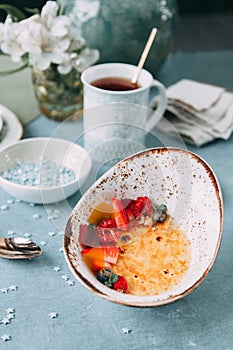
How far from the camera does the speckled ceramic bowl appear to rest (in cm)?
75

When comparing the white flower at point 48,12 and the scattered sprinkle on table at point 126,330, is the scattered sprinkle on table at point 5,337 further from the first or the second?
the white flower at point 48,12

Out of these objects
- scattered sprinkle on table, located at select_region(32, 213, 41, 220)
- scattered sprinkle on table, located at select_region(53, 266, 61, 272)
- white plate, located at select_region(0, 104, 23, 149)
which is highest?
white plate, located at select_region(0, 104, 23, 149)

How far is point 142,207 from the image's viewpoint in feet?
2.85

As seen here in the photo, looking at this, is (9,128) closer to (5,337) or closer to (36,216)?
(36,216)

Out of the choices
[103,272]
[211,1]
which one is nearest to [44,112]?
[103,272]

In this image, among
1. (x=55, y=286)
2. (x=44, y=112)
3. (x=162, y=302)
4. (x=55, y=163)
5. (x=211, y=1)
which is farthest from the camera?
(x=211, y=1)

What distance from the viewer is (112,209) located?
858 mm

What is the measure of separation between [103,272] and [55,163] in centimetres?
33

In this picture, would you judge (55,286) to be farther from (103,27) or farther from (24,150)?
(103,27)

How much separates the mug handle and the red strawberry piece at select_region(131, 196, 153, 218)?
9.6 inches

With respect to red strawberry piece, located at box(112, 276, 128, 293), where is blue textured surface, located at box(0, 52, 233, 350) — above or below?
below

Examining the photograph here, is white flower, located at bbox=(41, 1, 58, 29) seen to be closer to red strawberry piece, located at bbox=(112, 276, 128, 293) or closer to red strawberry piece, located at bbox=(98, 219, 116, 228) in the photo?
red strawberry piece, located at bbox=(98, 219, 116, 228)

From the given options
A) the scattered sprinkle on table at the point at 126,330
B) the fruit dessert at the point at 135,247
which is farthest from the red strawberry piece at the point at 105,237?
the scattered sprinkle on table at the point at 126,330

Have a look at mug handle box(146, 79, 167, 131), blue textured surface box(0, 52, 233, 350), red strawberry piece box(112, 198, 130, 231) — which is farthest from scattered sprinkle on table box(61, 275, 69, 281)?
mug handle box(146, 79, 167, 131)
